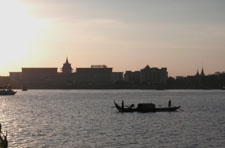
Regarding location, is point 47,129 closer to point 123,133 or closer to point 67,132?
point 67,132

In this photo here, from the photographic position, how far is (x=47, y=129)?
52812mm

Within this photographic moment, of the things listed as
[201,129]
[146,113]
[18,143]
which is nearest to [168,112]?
[146,113]

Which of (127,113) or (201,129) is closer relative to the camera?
(201,129)

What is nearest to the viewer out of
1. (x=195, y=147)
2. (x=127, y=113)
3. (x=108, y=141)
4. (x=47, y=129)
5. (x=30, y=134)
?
(x=195, y=147)

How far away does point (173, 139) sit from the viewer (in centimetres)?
4272

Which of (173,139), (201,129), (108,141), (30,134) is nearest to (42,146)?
(108,141)

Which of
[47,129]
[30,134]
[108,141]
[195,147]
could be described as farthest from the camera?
[47,129]

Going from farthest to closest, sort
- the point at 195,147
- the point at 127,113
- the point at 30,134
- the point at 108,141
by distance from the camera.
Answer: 1. the point at 127,113
2. the point at 30,134
3. the point at 108,141
4. the point at 195,147

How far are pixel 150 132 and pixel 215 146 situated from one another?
12.1 m

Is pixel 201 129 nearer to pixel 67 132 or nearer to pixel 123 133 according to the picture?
pixel 123 133

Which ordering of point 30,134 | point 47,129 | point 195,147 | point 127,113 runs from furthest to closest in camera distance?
1. point 127,113
2. point 47,129
3. point 30,134
4. point 195,147

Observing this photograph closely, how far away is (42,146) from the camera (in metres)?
37.6

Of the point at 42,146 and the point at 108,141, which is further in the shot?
the point at 108,141

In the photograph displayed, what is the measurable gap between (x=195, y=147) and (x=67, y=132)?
57.3ft
